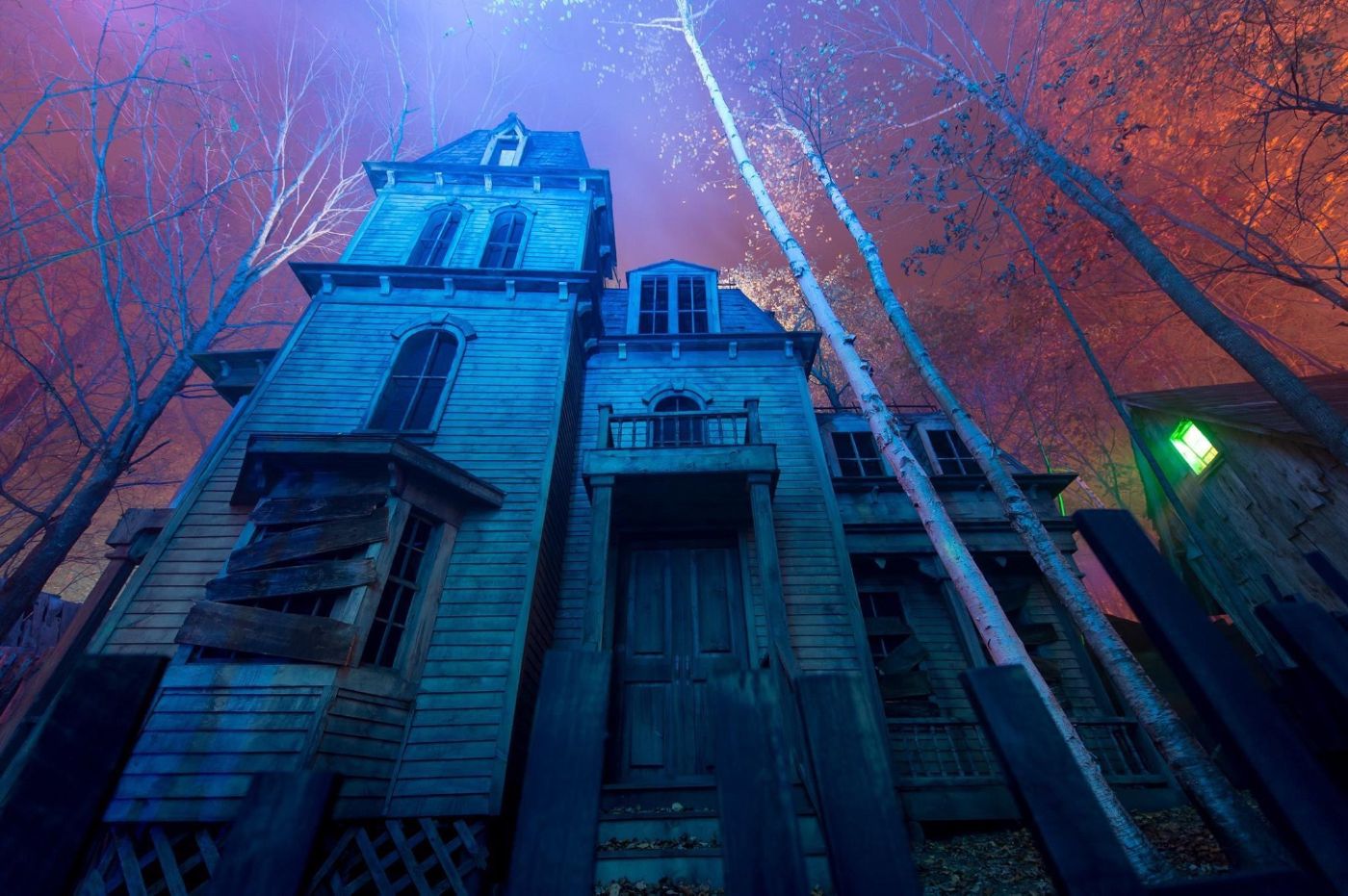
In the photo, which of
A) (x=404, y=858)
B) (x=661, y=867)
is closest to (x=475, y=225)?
(x=404, y=858)

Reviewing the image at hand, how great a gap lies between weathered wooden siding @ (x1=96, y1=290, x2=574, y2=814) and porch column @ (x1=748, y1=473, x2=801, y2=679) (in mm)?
3436

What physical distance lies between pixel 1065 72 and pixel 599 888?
14775mm

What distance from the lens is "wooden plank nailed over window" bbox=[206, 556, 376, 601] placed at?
6410mm

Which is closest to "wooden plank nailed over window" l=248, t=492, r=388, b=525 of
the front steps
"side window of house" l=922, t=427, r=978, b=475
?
the front steps

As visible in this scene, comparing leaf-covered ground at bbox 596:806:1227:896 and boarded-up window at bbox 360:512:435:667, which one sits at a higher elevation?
boarded-up window at bbox 360:512:435:667

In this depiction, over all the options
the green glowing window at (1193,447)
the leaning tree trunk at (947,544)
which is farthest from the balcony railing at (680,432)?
the green glowing window at (1193,447)

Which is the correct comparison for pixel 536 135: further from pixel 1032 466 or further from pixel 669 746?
pixel 1032 466

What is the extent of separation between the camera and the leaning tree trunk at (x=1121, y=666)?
12.8ft

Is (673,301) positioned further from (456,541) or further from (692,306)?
(456,541)

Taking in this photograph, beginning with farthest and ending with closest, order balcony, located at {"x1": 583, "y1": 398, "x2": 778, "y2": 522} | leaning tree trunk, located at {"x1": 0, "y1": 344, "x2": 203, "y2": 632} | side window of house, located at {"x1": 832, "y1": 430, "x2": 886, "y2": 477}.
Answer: side window of house, located at {"x1": 832, "y1": 430, "x2": 886, "y2": 477}, leaning tree trunk, located at {"x1": 0, "y1": 344, "x2": 203, "y2": 632}, balcony, located at {"x1": 583, "y1": 398, "x2": 778, "y2": 522}

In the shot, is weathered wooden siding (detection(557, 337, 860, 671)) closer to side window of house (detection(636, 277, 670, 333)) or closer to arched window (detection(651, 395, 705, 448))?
arched window (detection(651, 395, 705, 448))

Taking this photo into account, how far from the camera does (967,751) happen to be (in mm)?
7590

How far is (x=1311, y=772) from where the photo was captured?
4.40ft

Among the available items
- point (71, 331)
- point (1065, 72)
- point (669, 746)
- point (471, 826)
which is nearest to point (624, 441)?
point (669, 746)
